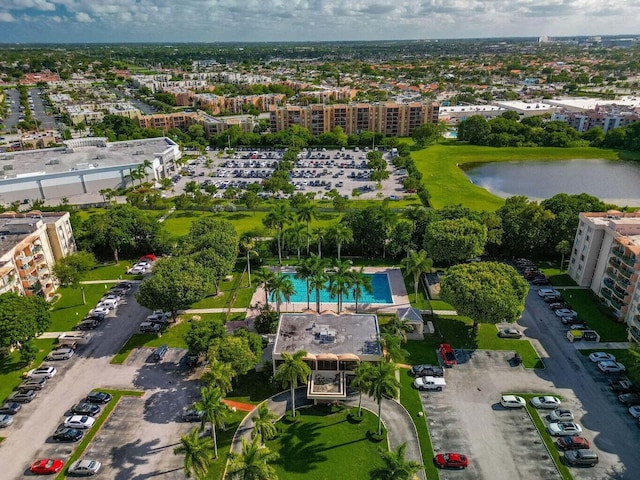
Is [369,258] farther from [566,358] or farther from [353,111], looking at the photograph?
[353,111]

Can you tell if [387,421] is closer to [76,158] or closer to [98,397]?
[98,397]

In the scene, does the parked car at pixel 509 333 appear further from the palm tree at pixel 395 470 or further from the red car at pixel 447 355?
the palm tree at pixel 395 470

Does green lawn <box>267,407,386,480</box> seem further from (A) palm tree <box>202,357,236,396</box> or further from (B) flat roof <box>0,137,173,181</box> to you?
(B) flat roof <box>0,137,173,181</box>

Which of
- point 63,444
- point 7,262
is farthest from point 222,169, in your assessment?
point 63,444

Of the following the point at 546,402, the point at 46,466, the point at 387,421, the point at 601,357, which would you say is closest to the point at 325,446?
the point at 387,421

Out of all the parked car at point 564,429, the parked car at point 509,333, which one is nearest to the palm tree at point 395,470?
the parked car at point 564,429
